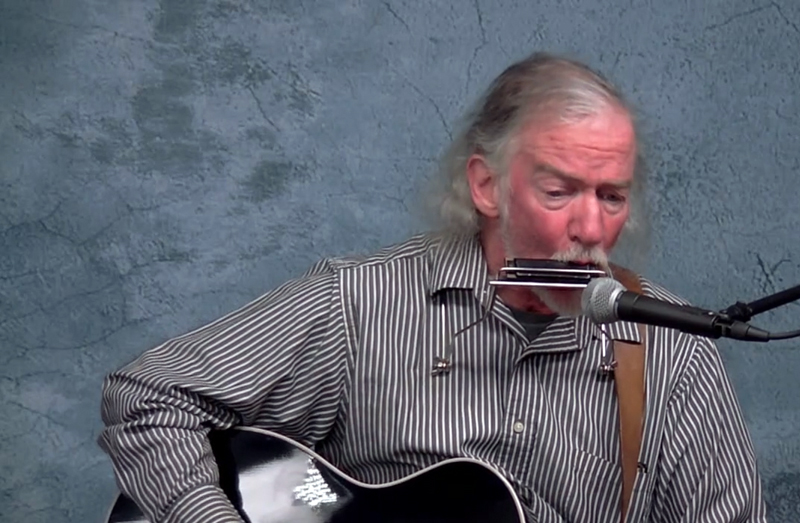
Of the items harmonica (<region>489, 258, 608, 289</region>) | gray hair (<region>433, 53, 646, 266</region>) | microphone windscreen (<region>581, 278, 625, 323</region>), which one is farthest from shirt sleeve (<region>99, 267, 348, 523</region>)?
microphone windscreen (<region>581, 278, 625, 323</region>)

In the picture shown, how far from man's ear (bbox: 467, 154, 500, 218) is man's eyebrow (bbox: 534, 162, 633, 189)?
0.31 feet

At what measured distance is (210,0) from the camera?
247 cm

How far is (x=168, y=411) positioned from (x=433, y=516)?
A: 40 cm

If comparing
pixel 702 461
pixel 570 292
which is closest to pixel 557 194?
pixel 570 292

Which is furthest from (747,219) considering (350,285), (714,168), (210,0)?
(210,0)

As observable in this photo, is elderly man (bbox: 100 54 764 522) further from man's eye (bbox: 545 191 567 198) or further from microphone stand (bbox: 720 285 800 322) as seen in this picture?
microphone stand (bbox: 720 285 800 322)

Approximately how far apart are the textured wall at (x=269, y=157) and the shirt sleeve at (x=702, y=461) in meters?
0.50

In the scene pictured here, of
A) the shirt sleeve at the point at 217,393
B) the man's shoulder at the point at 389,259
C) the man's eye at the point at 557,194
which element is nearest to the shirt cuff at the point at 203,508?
the shirt sleeve at the point at 217,393

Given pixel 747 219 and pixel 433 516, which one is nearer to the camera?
pixel 433 516

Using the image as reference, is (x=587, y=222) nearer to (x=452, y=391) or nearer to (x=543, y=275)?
(x=543, y=275)

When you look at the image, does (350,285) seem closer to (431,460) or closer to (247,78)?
(431,460)

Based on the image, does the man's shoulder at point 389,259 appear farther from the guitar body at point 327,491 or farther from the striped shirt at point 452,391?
the guitar body at point 327,491

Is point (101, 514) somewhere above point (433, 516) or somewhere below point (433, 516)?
below

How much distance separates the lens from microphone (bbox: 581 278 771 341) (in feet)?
4.63
